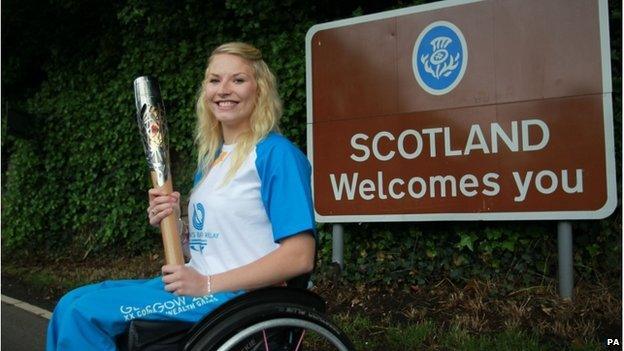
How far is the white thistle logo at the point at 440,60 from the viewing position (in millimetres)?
3986

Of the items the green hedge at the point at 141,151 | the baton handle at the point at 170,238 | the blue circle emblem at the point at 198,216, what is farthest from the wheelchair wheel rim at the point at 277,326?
the green hedge at the point at 141,151

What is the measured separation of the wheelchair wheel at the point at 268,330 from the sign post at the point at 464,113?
2.36 metres

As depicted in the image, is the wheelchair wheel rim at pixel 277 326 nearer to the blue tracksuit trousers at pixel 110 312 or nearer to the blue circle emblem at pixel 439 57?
the blue tracksuit trousers at pixel 110 312

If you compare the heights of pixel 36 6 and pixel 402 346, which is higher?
pixel 36 6

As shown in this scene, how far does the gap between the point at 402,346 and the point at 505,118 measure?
1.63 m

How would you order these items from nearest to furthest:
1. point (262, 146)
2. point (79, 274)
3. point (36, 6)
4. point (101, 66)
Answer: point (262, 146) < point (79, 274) < point (101, 66) < point (36, 6)

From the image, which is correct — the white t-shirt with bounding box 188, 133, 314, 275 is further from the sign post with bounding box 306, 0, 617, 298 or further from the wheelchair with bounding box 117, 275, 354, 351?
the sign post with bounding box 306, 0, 617, 298

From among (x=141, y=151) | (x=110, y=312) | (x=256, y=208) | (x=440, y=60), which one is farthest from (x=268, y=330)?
(x=141, y=151)

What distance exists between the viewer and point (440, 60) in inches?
159

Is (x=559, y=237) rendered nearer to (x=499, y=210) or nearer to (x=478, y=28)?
(x=499, y=210)

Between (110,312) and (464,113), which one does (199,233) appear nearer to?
(110,312)

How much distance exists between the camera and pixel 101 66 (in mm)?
7391

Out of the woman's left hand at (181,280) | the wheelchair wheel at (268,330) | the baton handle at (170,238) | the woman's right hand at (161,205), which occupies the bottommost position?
the wheelchair wheel at (268,330)

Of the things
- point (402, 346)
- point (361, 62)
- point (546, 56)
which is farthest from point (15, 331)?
point (546, 56)
